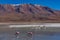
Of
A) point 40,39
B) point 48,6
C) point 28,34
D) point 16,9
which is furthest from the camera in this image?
point 16,9

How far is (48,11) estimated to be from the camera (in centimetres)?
956

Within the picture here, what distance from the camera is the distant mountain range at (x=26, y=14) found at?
30.6ft

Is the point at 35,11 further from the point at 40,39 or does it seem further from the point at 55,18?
the point at 40,39

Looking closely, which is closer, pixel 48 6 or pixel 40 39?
pixel 40 39

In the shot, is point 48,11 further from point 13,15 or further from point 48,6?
point 13,15

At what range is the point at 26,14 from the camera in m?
9.98

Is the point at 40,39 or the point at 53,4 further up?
the point at 53,4

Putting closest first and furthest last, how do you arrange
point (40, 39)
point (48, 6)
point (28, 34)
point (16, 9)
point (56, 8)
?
point (28, 34) < point (40, 39) < point (56, 8) < point (48, 6) < point (16, 9)

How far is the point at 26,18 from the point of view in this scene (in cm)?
959

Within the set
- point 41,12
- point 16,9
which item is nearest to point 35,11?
point 41,12

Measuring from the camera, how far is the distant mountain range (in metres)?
9.31

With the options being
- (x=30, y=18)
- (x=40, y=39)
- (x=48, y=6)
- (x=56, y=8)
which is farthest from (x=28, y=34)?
(x=30, y=18)

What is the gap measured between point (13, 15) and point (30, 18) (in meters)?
0.70

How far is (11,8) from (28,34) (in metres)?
5.98
